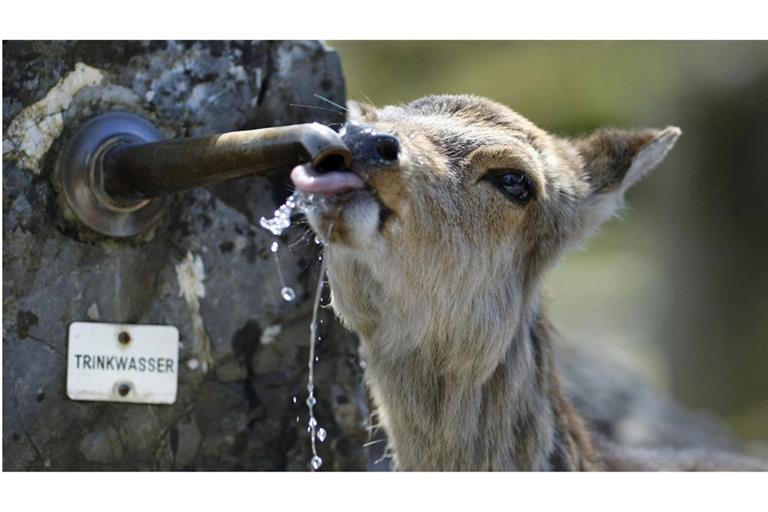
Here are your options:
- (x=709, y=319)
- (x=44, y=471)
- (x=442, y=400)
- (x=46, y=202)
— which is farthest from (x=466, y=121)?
(x=709, y=319)

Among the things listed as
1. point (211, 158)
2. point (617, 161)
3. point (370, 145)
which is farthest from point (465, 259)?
point (617, 161)

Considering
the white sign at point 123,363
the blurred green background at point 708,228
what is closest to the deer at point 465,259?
the white sign at point 123,363

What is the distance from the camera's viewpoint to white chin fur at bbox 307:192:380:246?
153 inches

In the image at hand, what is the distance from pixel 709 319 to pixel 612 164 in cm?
1095

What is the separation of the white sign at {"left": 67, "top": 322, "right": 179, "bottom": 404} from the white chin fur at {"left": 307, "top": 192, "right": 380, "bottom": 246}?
1.24 meters

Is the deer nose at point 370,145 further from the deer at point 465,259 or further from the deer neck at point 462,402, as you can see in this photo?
the deer neck at point 462,402

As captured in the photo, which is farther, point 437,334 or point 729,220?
point 729,220

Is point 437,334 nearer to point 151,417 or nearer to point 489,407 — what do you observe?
point 489,407

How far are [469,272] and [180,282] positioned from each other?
1339 millimetres

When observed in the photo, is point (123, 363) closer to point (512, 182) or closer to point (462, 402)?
point (462, 402)

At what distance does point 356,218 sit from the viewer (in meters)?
3.93

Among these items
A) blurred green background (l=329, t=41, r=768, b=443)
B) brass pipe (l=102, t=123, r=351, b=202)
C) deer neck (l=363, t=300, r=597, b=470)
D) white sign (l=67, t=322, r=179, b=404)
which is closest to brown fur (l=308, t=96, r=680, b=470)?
deer neck (l=363, t=300, r=597, b=470)

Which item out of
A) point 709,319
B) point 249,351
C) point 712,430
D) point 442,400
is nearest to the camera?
point 442,400

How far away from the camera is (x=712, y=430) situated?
31.7 feet
